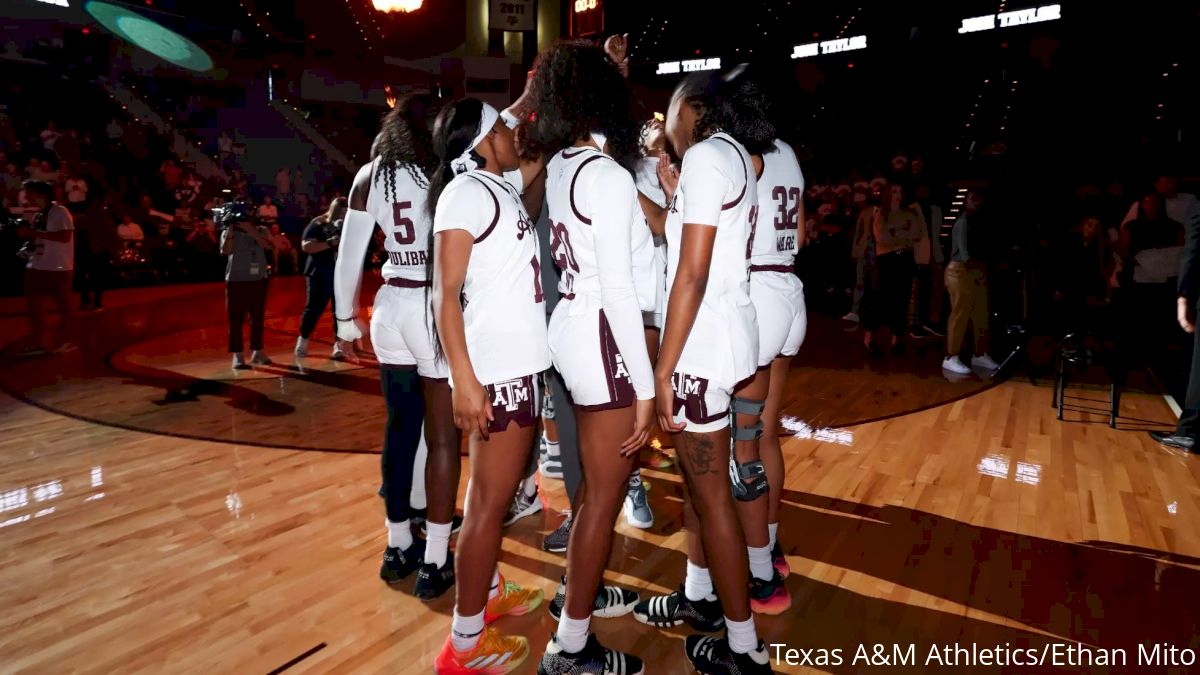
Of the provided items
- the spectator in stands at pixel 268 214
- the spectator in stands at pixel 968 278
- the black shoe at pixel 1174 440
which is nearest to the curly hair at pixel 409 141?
the black shoe at pixel 1174 440

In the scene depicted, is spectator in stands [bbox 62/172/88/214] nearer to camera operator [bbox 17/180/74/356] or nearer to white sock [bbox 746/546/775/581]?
camera operator [bbox 17/180/74/356]

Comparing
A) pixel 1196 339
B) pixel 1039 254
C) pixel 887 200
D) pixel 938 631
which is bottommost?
pixel 938 631

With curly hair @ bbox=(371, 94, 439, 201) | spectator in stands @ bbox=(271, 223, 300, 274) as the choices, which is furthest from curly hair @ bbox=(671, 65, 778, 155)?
spectator in stands @ bbox=(271, 223, 300, 274)

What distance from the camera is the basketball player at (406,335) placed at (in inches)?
97.1

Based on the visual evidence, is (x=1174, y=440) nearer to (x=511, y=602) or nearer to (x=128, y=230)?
(x=511, y=602)

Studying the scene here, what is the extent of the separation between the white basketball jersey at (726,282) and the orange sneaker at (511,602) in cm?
113

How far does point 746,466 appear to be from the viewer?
7.14ft

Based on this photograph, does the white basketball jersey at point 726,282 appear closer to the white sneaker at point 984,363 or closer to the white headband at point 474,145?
the white headband at point 474,145

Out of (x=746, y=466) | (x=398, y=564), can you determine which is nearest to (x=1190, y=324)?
(x=746, y=466)

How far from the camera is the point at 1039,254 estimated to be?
753cm

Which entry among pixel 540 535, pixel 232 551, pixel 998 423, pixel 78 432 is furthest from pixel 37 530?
pixel 998 423

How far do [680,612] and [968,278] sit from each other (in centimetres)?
515

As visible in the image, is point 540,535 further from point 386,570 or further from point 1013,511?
point 1013,511

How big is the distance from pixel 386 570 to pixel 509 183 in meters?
1.59
